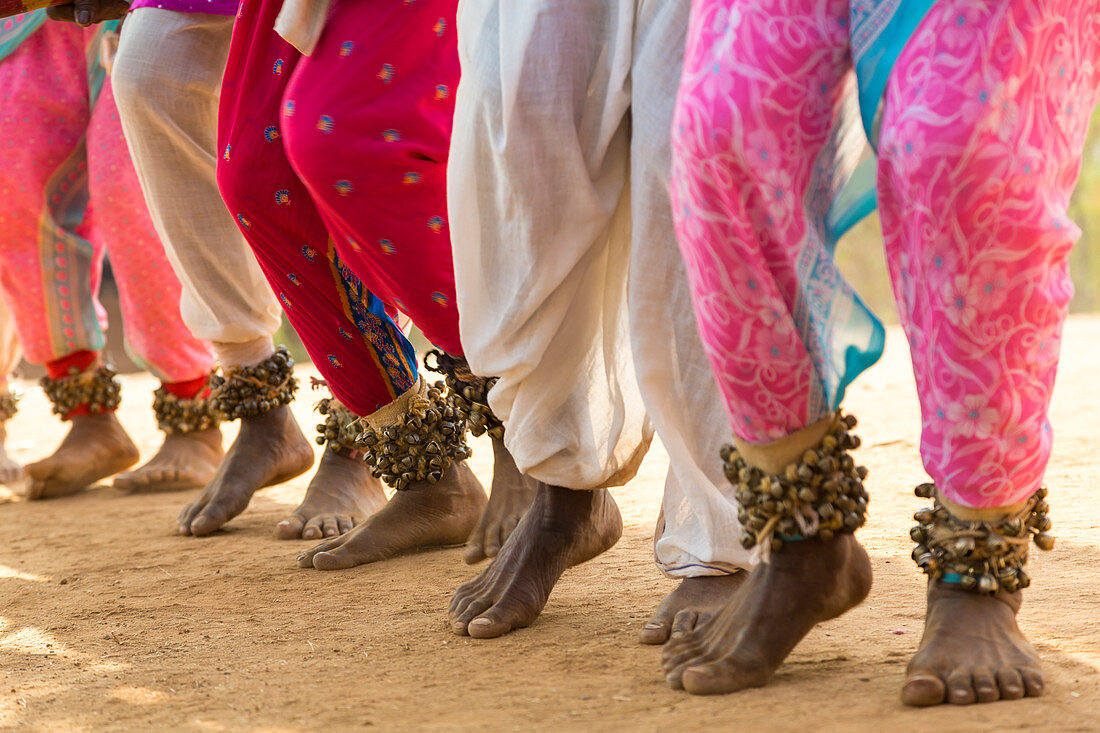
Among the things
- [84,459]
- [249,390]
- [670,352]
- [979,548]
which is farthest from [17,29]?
[979,548]

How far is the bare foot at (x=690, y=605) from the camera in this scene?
191 cm

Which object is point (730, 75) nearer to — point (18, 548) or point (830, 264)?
point (830, 264)

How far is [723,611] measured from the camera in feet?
5.82

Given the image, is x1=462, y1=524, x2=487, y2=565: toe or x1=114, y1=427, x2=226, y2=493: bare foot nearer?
x1=462, y1=524, x2=487, y2=565: toe

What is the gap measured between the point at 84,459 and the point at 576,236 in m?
2.77

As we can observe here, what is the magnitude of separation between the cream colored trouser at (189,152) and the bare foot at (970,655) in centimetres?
223

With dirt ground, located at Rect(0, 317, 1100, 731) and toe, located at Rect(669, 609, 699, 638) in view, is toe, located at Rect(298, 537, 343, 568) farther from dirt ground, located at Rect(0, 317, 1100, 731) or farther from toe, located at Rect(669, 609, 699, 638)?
toe, located at Rect(669, 609, 699, 638)

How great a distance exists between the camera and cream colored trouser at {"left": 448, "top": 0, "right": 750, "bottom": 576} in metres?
1.90

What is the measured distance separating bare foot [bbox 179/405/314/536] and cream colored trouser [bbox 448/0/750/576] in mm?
1353

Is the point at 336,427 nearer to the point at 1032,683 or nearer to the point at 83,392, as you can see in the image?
the point at 83,392

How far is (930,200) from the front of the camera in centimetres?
150

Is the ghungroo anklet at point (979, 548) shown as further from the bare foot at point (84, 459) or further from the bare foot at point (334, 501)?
the bare foot at point (84, 459)

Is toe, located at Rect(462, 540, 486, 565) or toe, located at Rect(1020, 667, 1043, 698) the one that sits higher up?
toe, located at Rect(1020, 667, 1043, 698)

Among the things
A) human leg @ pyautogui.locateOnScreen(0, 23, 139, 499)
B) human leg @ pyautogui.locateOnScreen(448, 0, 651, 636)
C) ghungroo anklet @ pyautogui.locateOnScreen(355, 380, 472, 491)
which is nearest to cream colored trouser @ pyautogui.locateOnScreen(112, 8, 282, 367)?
ghungroo anklet @ pyautogui.locateOnScreen(355, 380, 472, 491)
